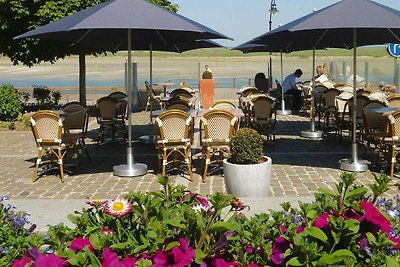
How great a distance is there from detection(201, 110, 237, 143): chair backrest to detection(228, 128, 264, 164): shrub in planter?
152 cm

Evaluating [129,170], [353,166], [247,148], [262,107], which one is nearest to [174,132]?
[129,170]

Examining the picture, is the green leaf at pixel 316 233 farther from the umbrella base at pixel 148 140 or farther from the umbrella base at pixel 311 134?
the umbrella base at pixel 311 134

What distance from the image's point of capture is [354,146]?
8.71m

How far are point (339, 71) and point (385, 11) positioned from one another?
21196mm

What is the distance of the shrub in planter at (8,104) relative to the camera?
51.4ft

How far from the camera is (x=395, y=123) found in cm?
798

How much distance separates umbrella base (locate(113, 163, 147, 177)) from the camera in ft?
28.0

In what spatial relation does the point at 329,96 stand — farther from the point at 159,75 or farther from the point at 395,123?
the point at 159,75

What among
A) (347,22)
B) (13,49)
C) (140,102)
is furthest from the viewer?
(140,102)

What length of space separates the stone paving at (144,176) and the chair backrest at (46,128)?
0.66 metres

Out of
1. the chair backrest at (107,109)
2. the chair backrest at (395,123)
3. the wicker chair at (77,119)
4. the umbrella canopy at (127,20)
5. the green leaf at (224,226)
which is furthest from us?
the chair backrest at (107,109)

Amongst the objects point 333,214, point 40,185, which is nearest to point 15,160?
point 40,185

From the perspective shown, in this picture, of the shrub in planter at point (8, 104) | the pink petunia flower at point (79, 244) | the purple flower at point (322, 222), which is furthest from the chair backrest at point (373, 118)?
the shrub in planter at point (8, 104)

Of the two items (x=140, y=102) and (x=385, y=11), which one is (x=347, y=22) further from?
(x=140, y=102)
